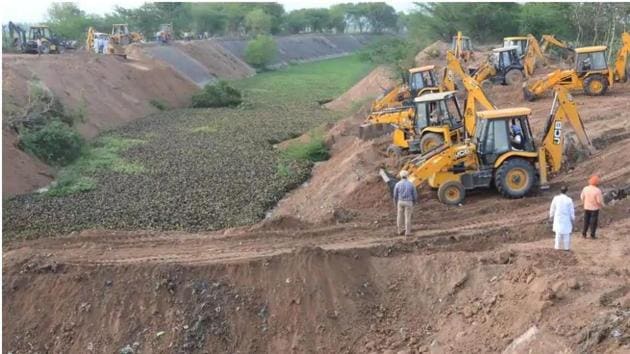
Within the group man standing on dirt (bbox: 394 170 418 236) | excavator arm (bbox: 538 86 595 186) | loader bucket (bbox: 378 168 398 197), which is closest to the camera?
man standing on dirt (bbox: 394 170 418 236)

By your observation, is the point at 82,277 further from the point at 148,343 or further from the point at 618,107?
the point at 618,107

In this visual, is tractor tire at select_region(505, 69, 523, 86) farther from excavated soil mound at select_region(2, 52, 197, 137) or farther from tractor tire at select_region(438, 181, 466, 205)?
excavated soil mound at select_region(2, 52, 197, 137)

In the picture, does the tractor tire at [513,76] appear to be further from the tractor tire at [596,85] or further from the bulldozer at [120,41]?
the bulldozer at [120,41]

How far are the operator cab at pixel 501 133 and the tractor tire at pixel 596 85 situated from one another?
425 inches

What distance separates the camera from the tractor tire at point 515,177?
539 inches

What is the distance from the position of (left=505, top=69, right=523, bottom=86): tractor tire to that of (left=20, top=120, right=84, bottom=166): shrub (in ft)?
57.6

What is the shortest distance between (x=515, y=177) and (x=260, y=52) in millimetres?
55126

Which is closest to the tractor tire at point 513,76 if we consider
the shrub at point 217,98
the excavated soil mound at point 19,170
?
the shrub at point 217,98

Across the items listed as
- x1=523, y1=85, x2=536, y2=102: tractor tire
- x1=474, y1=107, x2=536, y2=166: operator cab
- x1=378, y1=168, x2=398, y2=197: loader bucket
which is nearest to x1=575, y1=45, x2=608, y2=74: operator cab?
x1=523, y1=85, x2=536, y2=102: tractor tire

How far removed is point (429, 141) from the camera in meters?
16.9

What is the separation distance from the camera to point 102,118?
30.5 metres

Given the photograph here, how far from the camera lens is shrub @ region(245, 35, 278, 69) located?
218ft

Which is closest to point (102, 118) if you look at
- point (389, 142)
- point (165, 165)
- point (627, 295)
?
point (165, 165)

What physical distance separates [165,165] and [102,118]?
11357mm
